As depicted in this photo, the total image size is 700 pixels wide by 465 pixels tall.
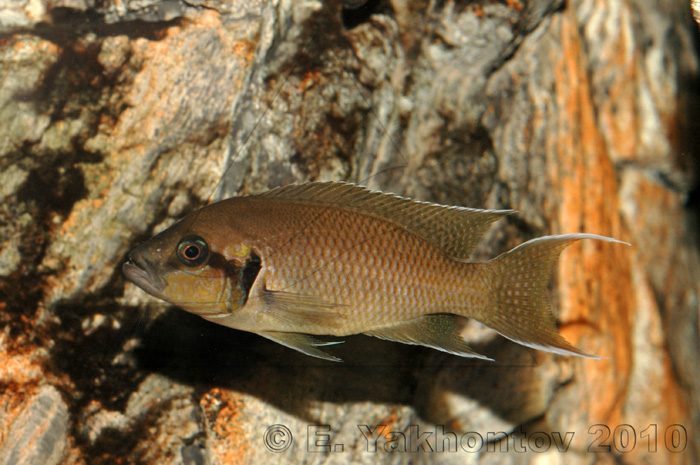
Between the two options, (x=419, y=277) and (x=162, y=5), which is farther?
(x=162, y=5)

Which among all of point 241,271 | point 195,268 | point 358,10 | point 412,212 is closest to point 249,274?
point 241,271

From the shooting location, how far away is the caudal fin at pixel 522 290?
1.65m

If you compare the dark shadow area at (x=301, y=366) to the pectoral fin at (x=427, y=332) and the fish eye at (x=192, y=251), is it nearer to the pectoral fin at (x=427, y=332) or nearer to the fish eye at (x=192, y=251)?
the pectoral fin at (x=427, y=332)

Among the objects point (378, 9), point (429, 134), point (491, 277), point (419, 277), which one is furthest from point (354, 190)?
point (378, 9)

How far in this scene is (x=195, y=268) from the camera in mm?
1643

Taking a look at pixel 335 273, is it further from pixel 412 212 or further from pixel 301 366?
pixel 301 366

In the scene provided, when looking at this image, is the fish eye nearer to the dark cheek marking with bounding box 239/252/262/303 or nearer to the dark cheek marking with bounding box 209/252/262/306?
the dark cheek marking with bounding box 209/252/262/306

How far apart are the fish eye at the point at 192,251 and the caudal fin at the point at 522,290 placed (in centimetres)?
99

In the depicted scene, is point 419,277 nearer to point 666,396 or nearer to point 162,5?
point 666,396

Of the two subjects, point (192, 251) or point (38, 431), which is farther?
point (38, 431)

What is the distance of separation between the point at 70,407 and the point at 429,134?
6.78 ft

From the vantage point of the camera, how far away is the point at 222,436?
2.25 m

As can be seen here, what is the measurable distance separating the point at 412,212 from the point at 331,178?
0.73 m

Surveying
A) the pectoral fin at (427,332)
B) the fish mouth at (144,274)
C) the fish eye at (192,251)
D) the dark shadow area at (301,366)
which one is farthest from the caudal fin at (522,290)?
the fish mouth at (144,274)
